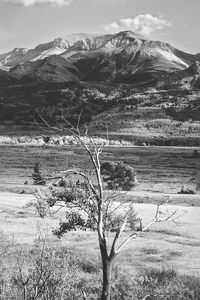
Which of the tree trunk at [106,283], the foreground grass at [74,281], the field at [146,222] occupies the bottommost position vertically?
the field at [146,222]

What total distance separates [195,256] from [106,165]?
5864cm

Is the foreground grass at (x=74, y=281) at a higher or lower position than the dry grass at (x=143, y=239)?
higher

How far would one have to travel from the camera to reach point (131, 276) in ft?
106

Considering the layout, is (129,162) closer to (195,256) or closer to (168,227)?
(168,227)

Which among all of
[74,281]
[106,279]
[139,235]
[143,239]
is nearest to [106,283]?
[106,279]

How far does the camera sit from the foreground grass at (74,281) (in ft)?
77.4

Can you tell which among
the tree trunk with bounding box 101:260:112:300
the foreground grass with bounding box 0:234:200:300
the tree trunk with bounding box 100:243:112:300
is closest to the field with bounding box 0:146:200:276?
the foreground grass with bounding box 0:234:200:300

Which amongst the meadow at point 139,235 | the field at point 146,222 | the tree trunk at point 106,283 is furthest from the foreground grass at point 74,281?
the field at point 146,222

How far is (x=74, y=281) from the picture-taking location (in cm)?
2609

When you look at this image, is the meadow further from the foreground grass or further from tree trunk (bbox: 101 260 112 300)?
tree trunk (bbox: 101 260 112 300)

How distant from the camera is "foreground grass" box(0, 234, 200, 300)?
2359cm

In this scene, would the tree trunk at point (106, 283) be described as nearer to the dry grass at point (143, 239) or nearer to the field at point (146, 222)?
the field at point (146, 222)

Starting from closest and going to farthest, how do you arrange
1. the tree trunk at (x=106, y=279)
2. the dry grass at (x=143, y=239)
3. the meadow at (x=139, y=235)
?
the tree trunk at (x=106, y=279), the meadow at (x=139, y=235), the dry grass at (x=143, y=239)

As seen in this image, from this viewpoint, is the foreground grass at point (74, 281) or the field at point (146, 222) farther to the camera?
the field at point (146, 222)
